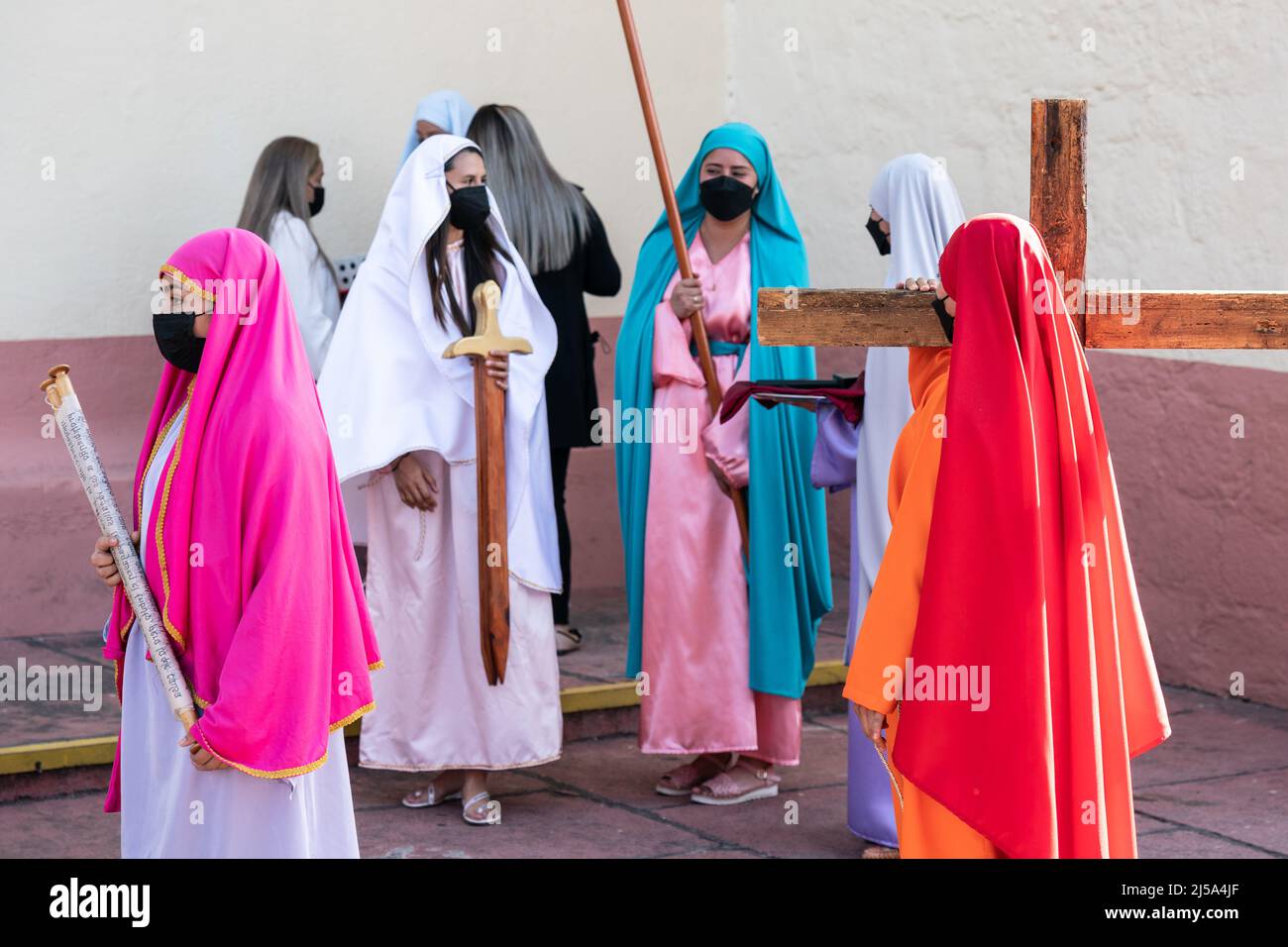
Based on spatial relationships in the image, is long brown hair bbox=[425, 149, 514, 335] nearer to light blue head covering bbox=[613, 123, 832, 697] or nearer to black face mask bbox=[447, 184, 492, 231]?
black face mask bbox=[447, 184, 492, 231]

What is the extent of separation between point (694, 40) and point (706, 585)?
4241 millimetres

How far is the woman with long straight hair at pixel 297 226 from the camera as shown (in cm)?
Result: 732

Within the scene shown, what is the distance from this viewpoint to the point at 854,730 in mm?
5574

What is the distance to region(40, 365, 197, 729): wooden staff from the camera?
11.7 feet

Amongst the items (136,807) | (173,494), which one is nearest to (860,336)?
(173,494)

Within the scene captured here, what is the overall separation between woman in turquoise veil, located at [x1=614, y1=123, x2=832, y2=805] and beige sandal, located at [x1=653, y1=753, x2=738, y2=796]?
0.01 m

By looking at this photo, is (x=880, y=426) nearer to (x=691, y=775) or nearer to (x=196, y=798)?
(x=691, y=775)

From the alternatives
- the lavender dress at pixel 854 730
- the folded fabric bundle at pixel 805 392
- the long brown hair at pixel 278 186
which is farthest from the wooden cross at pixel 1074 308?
the long brown hair at pixel 278 186

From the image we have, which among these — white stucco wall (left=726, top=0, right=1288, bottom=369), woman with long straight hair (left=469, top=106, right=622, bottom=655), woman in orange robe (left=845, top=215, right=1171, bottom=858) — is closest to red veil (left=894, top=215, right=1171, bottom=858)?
woman in orange robe (left=845, top=215, right=1171, bottom=858)

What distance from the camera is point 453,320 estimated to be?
5809 millimetres

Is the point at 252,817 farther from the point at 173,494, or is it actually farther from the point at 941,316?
the point at 941,316

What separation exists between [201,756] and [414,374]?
244 centimetres
